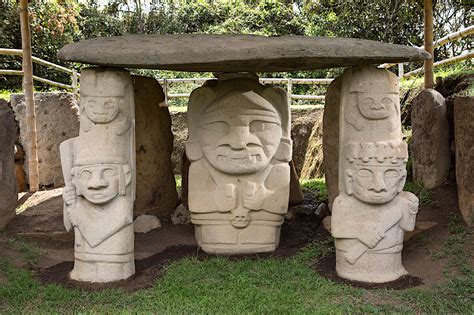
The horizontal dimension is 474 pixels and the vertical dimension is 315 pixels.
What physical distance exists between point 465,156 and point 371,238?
168cm

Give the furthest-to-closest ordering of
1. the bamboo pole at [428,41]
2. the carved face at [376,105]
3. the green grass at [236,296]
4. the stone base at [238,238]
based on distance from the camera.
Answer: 1. the bamboo pole at [428,41]
2. the stone base at [238,238]
3. the carved face at [376,105]
4. the green grass at [236,296]

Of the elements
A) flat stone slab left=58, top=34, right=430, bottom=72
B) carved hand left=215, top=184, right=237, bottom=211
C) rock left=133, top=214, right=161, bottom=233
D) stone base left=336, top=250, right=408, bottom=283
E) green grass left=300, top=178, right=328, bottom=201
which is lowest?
stone base left=336, top=250, right=408, bottom=283

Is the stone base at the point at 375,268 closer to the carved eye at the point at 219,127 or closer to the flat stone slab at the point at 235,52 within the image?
the flat stone slab at the point at 235,52

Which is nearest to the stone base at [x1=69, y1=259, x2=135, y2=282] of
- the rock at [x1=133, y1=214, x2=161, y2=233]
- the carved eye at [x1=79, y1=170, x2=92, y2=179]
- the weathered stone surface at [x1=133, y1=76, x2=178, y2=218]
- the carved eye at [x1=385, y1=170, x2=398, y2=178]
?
the carved eye at [x1=79, y1=170, x2=92, y2=179]

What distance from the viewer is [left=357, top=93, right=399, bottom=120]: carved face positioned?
15.3 ft

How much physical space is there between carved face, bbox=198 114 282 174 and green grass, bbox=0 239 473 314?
45.3 inches

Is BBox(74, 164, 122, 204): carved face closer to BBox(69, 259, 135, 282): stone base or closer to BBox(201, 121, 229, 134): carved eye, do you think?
BBox(69, 259, 135, 282): stone base

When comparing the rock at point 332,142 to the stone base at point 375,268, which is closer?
the stone base at point 375,268

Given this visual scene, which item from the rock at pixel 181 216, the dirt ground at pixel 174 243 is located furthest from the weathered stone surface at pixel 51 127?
the rock at pixel 181 216

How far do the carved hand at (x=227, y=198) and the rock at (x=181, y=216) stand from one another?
4.11 feet

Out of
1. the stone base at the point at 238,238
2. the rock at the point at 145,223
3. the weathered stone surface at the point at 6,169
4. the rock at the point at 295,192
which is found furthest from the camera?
the rock at the point at 295,192

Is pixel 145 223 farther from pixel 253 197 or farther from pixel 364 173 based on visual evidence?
pixel 364 173

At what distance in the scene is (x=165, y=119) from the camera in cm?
688

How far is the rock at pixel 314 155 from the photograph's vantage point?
9656mm
